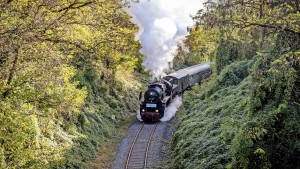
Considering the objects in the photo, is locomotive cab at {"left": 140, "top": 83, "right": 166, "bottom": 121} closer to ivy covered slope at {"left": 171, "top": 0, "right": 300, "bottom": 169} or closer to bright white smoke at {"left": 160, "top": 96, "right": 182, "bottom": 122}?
bright white smoke at {"left": 160, "top": 96, "right": 182, "bottom": 122}

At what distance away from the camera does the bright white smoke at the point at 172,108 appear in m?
28.3

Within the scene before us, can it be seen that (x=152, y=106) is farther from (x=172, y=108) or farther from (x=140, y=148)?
(x=140, y=148)

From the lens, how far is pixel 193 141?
653 inches

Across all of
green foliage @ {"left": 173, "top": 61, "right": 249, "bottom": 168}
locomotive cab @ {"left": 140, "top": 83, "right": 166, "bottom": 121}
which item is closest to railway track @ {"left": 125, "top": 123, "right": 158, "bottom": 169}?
locomotive cab @ {"left": 140, "top": 83, "right": 166, "bottom": 121}

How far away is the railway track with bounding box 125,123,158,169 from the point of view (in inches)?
709

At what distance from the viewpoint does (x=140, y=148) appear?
20.7m

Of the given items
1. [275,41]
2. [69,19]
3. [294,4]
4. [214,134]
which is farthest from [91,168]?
[294,4]

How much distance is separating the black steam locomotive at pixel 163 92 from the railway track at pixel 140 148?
113cm

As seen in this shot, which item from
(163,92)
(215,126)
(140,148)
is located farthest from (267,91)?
(163,92)

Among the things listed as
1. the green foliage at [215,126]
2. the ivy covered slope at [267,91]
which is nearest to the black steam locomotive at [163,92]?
Result: the green foliage at [215,126]

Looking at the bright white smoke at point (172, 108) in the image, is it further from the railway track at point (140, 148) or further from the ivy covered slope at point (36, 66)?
the ivy covered slope at point (36, 66)

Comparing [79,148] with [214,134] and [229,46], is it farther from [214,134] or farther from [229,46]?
[229,46]

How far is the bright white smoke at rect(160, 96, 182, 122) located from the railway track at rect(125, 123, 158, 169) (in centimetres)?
267

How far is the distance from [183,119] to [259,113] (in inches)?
534
